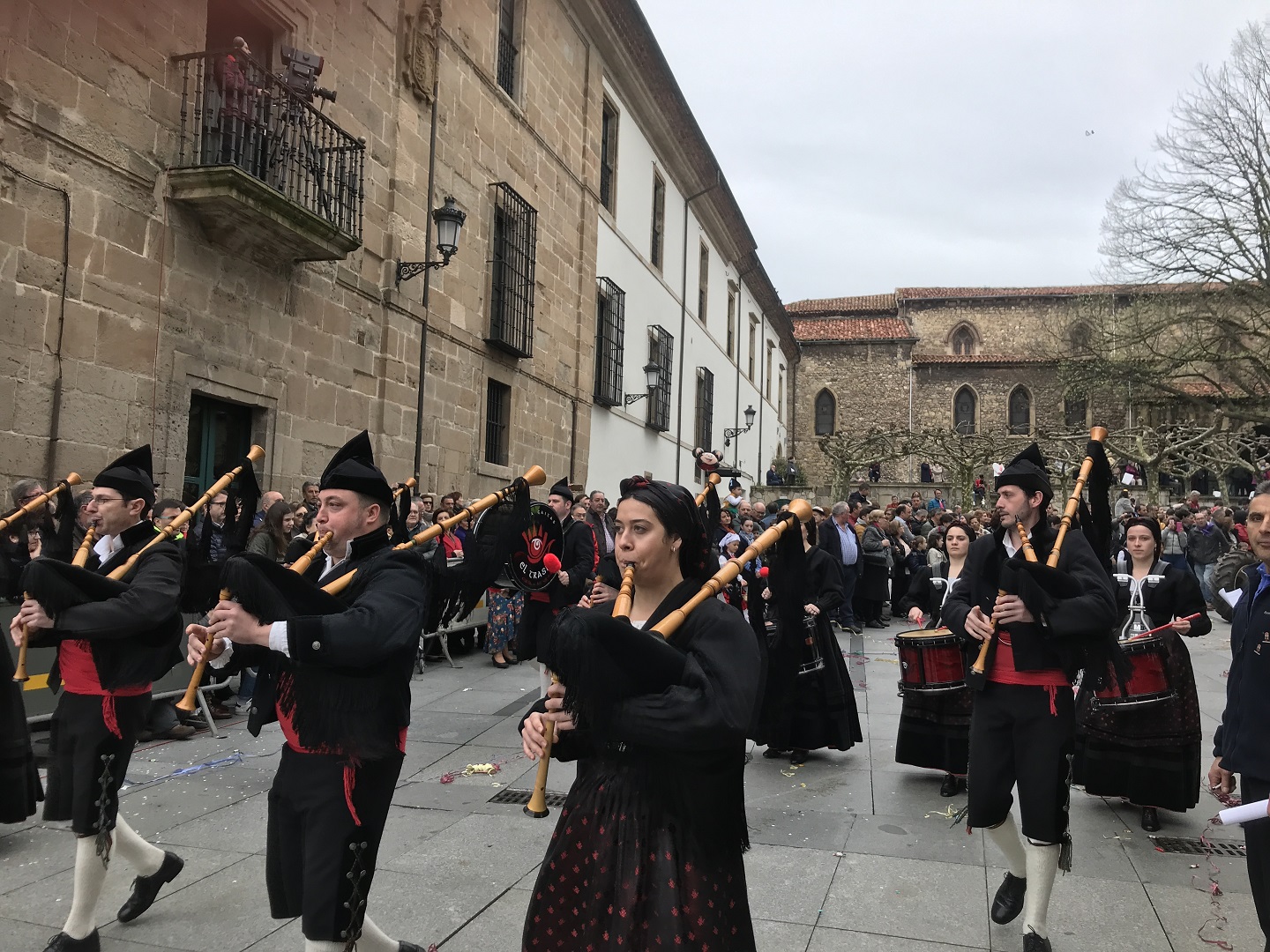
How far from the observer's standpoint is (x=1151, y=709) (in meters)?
5.37

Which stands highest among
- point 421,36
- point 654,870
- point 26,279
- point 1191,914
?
point 421,36

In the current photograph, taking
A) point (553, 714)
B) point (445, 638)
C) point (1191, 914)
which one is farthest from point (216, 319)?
point (1191, 914)

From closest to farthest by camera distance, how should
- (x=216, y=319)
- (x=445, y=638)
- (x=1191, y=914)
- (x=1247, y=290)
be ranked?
(x=1191, y=914) < (x=216, y=319) < (x=445, y=638) < (x=1247, y=290)

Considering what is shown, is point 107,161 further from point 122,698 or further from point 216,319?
point 122,698

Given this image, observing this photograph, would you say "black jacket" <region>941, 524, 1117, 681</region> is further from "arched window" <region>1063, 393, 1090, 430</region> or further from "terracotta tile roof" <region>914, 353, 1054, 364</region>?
"terracotta tile roof" <region>914, 353, 1054, 364</region>

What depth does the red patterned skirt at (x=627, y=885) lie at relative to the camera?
91.4 inches

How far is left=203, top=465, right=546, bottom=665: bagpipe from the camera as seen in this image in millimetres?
2752

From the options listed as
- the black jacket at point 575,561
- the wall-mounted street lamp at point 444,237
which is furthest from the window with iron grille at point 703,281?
the black jacket at point 575,561

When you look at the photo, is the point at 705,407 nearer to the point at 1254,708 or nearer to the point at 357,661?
the point at 1254,708

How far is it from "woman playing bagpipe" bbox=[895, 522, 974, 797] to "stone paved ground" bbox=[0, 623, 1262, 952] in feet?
0.58

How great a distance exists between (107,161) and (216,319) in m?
1.72

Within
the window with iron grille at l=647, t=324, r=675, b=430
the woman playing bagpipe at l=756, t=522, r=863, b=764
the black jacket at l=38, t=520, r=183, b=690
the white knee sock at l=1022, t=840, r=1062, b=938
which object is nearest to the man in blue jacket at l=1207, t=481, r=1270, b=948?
the white knee sock at l=1022, t=840, r=1062, b=938

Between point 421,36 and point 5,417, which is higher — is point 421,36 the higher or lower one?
the higher one

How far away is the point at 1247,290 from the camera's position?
29.8 metres
